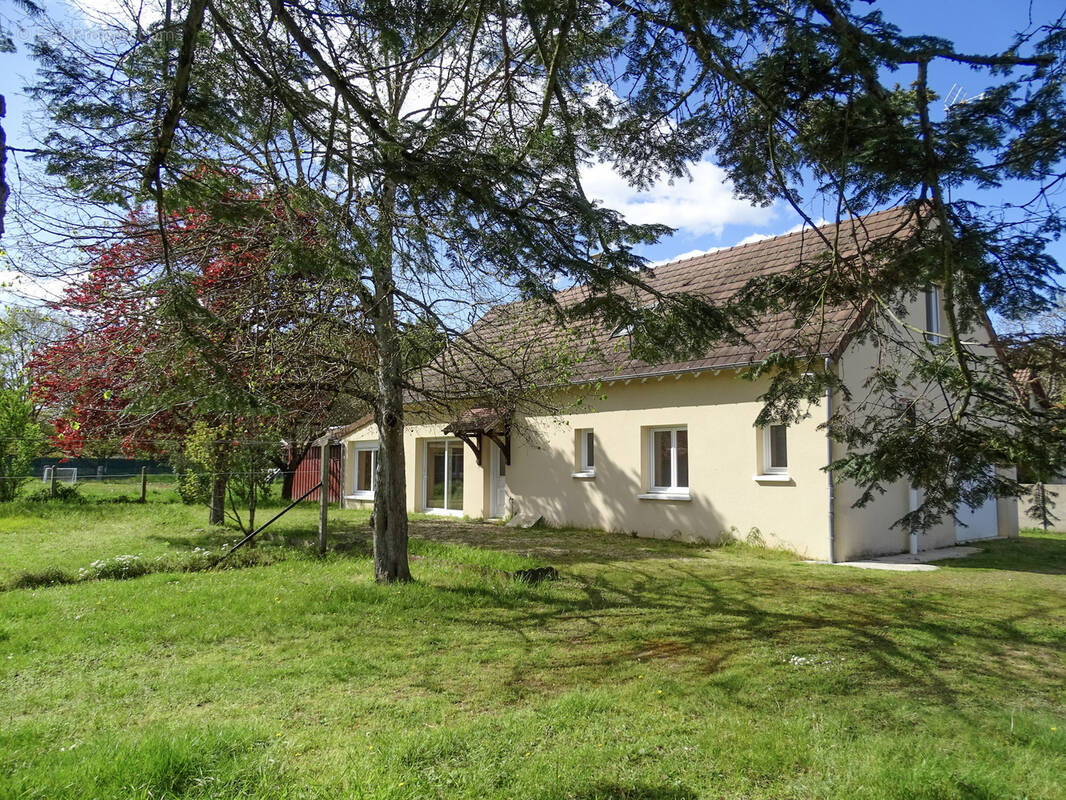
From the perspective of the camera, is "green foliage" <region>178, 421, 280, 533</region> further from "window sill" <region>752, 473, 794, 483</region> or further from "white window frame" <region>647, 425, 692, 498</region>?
"window sill" <region>752, 473, 794, 483</region>

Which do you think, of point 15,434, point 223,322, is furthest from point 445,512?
point 223,322

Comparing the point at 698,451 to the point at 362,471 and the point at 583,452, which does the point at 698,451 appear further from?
the point at 362,471

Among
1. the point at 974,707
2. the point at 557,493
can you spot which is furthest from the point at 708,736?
the point at 557,493

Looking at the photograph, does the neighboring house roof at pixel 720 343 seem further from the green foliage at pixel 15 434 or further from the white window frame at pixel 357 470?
the green foliage at pixel 15 434

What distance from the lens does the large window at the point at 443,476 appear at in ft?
59.5

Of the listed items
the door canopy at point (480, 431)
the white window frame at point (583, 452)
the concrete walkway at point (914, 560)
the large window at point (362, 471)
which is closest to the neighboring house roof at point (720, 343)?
the white window frame at point (583, 452)

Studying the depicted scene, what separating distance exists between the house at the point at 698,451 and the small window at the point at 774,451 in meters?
0.02

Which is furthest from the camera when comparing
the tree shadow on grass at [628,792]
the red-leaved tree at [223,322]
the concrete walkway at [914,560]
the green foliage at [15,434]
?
the green foliage at [15,434]

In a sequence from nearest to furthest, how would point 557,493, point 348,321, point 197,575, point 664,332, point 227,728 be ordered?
point 227,728 → point 664,332 → point 348,321 → point 197,575 → point 557,493

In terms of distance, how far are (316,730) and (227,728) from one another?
19.1 inches

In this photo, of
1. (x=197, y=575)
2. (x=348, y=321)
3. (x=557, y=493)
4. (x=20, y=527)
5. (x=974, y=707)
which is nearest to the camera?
(x=974, y=707)

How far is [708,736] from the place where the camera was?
155 inches

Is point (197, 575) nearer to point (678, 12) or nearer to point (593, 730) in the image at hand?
point (593, 730)

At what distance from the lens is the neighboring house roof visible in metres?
7.71
